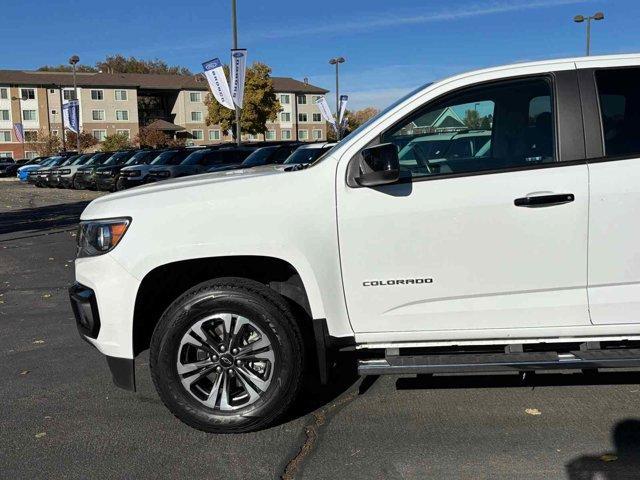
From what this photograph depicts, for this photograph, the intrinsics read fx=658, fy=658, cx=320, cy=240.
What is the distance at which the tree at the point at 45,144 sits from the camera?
6406cm

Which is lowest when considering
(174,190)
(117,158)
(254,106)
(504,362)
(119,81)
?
(504,362)

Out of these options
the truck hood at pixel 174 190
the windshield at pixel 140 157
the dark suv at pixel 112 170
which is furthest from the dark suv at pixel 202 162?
the truck hood at pixel 174 190

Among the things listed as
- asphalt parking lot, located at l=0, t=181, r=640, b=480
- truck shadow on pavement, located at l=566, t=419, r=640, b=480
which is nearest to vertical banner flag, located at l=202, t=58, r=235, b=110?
asphalt parking lot, located at l=0, t=181, r=640, b=480

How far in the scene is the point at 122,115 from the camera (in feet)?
261

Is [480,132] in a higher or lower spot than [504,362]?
higher

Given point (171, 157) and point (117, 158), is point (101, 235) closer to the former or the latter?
Result: point (171, 157)

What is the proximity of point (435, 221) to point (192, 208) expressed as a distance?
1.39 m

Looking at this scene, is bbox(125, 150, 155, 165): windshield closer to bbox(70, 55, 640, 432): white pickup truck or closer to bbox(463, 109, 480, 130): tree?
bbox(70, 55, 640, 432): white pickup truck

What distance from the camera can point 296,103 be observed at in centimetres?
8806

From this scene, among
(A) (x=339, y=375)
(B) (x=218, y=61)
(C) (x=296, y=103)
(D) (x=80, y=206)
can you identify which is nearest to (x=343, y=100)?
(B) (x=218, y=61)

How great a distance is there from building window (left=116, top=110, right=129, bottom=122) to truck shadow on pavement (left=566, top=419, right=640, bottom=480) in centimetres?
8117

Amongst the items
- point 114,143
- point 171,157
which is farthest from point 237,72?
point 114,143

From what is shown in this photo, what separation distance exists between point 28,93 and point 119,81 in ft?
33.9

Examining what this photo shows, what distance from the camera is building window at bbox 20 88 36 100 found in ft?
249
